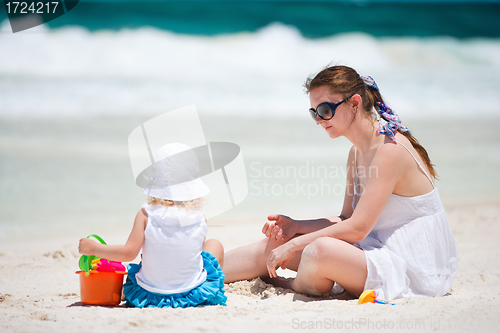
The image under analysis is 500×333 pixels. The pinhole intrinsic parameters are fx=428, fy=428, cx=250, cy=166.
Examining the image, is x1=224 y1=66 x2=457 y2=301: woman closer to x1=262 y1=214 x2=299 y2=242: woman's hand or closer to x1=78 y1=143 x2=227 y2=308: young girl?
x1=262 y1=214 x2=299 y2=242: woman's hand

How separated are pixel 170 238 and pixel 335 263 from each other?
2.87ft

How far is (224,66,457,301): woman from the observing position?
230 cm

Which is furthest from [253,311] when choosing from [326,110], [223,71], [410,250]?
[223,71]

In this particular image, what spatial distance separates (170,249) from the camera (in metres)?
2.16

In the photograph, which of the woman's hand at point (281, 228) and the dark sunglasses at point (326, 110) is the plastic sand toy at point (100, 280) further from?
the dark sunglasses at point (326, 110)

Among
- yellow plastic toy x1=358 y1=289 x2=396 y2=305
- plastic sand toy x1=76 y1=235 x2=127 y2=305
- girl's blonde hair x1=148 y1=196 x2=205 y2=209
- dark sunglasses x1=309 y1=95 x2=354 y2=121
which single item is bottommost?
yellow plastic toy x1=358 y1=289 x2=396 y2=305

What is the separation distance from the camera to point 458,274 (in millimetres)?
3146

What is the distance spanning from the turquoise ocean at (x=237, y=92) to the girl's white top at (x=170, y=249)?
8.06ft

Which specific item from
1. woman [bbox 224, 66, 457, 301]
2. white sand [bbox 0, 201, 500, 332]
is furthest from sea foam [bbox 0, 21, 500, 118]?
woman [bbox 224, 66, 457, 301]

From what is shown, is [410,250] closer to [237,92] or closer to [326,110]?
[326,110]

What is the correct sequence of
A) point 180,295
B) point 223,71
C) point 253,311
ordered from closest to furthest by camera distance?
point 253,311 < point 180,295 < point 223,71

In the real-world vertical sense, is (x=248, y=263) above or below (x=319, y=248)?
below

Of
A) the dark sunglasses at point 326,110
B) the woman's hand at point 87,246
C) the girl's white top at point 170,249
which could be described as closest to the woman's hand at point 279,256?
the girl's white top at point 170,249

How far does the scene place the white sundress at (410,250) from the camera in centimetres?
230
